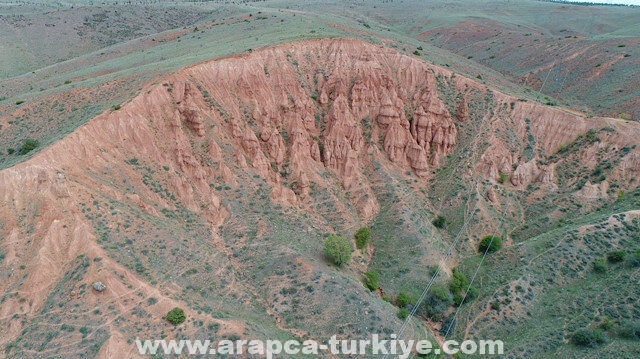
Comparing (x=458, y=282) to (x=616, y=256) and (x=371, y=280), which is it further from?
(x=616, y=256)

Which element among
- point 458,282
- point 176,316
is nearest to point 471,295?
point 458,282

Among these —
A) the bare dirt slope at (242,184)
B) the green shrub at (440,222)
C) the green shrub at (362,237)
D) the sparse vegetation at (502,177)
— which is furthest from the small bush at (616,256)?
the green shrub at (362,237)

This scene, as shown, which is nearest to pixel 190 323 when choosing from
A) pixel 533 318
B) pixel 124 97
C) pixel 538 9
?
pixel 124 97

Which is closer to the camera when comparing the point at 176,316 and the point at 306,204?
the point at 176,316

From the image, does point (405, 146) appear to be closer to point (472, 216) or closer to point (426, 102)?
point (426, 102)

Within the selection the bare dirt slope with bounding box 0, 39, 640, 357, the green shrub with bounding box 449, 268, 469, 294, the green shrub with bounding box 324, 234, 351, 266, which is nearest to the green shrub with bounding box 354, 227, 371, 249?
the bare dirt slope with bounding box 0, 39, 640, 357

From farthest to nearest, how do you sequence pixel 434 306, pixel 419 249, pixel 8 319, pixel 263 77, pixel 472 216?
1. pixel 263 77
2. pixel 472 216
3. pixel 419 249
4. pixel 434 306
5. pixel 8 319
